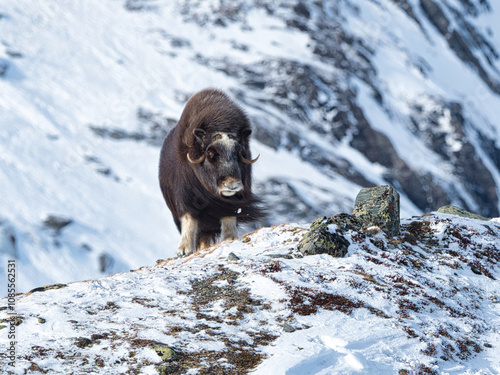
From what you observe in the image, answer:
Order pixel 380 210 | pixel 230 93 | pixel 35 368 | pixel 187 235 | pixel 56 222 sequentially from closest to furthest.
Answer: pixel 35 368
pixel 380 210
pixel 187 235
pixel 56 222
pixel 230 93

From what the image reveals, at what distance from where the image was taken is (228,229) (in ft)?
39.6

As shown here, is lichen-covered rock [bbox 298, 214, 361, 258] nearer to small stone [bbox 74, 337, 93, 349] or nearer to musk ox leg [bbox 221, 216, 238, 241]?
musk ox leg [bbox 221, 216, 238, 241]

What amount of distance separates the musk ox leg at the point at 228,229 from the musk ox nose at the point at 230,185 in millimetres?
1733

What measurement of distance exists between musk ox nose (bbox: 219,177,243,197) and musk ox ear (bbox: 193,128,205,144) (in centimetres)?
98

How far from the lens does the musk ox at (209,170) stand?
1063cm

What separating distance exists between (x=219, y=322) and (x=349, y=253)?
11.3 feet

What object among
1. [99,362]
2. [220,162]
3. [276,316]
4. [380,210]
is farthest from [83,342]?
→ [380,210]

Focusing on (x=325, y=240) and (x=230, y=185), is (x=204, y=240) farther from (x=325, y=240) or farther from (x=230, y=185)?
(x=325, y=240)

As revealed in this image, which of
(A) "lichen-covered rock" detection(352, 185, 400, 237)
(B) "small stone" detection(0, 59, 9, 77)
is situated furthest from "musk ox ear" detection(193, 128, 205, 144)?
(B) "small stone" detection(0, 59, 9, 77)

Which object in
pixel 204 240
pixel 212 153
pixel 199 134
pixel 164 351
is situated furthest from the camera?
pixel 204 240

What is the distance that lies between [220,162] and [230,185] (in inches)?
20.8

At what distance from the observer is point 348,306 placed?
27.3 ft

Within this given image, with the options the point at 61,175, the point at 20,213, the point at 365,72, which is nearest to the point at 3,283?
the point at 20,213

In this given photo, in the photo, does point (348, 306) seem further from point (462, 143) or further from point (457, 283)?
point (462, 143)
